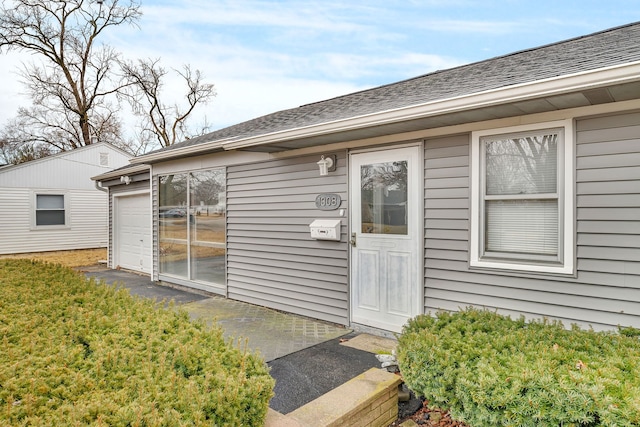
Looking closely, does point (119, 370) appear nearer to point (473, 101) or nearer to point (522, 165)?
point (473, 101)

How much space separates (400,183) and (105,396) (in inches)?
132

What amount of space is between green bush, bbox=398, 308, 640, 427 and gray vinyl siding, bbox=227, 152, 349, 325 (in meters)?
2.23

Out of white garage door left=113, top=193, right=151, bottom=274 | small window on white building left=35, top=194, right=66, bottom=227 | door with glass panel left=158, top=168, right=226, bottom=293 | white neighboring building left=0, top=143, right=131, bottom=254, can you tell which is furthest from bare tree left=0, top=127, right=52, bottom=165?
door with glass panel left=158, top=168, right=226, bottom=293

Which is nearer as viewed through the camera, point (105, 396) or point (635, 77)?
point (105, 396)

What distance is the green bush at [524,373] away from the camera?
1.77 m

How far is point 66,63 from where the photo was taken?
17375 millimetres

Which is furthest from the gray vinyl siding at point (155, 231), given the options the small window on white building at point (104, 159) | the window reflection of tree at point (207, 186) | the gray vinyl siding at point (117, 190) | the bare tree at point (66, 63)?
the bare tree at point (66, 63)

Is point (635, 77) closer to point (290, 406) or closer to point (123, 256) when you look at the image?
point (290, 406)

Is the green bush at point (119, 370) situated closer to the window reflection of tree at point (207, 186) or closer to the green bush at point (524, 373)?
the green bush at point (524, 373)

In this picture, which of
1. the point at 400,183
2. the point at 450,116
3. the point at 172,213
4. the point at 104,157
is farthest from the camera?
the point at 104,157

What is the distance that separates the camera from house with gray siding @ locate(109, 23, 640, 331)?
2.99 meters

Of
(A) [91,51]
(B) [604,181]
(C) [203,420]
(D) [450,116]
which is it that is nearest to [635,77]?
(B) [604,181]

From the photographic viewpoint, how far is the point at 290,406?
2.69 m

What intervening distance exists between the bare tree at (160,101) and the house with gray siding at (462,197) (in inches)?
627
